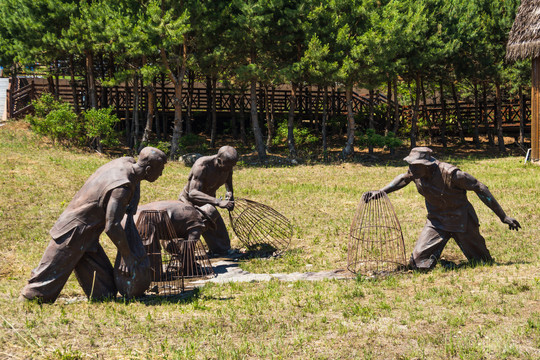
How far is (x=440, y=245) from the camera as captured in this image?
7.91m

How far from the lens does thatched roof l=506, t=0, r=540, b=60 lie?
17.0 metres

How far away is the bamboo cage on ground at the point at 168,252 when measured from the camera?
746 cm

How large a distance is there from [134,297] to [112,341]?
1.31 m

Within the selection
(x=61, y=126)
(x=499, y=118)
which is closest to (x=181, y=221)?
(x=61, y=126)

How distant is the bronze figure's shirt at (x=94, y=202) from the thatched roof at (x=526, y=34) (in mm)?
14360

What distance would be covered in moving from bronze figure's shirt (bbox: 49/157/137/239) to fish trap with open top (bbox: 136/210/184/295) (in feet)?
3.68

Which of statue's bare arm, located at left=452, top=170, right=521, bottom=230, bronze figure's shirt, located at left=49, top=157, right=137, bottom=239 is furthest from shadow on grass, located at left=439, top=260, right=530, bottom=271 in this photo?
bronze figure's shirt, located at left=49, top=157, right=137, bottom=239

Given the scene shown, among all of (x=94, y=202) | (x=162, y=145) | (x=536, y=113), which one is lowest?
(x=162, y=145)

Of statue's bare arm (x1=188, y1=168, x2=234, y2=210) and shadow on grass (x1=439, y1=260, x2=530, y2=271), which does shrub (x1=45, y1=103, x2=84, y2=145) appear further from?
shadow on grass (x1=439, y1=260, x2=530, y2=271)

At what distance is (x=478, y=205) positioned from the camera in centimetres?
1229

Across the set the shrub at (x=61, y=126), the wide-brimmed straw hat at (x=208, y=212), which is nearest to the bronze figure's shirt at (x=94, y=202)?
the wide-brimmed straw hat at (x=208, y=212)

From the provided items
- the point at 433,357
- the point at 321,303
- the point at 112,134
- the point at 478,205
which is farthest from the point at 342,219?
the point at 112,134

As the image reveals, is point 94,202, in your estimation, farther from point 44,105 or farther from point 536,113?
point 44,105

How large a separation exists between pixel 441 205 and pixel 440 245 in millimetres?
524
